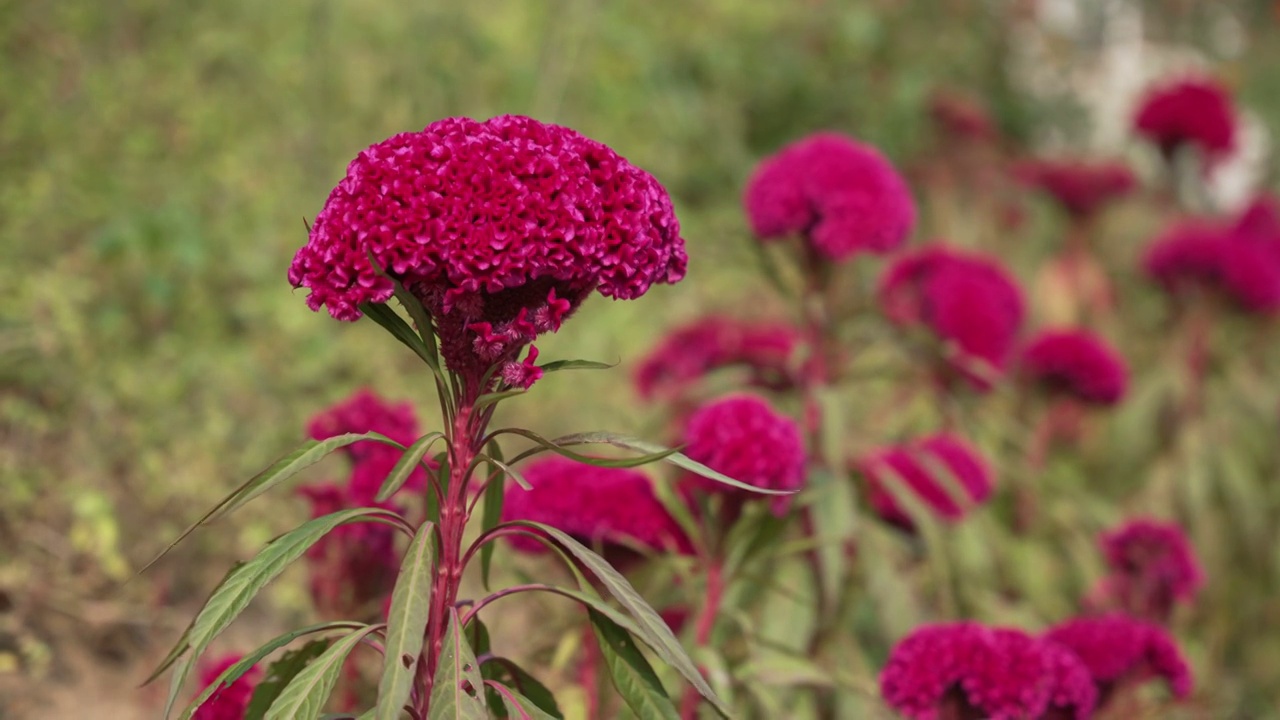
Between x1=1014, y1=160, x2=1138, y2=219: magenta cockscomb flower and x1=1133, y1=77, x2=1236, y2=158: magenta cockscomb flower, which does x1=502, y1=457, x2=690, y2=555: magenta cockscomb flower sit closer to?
x1=1014, y1=160, x2=1138, y2=219: magenta cockscomb flower

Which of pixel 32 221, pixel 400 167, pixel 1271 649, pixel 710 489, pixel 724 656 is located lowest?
pixel 1271 649

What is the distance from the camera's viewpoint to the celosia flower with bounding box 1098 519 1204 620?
2713 millimetres

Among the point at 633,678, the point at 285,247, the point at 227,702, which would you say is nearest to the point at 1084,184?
the point at 285,247

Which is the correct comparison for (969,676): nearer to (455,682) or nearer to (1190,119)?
(455,682)

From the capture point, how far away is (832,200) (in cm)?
256

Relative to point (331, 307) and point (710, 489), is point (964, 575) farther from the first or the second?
point (331, 307)

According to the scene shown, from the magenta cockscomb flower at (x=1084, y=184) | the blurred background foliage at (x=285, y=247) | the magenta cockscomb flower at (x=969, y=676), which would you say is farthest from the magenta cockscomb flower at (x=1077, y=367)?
the magenta cockscomb flower at (x=969, y=676)

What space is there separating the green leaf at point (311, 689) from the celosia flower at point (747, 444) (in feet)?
2.26

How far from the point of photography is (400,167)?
1.34 metres

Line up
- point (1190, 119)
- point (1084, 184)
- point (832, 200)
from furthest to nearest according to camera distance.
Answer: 1. point (1084, 184)
2. point (1190, 119)
3. point (832, 200)

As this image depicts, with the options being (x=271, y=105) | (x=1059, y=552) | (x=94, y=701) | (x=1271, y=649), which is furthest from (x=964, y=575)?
(x=271, y=105)

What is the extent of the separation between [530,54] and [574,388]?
192 cm

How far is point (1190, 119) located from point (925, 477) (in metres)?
2.34

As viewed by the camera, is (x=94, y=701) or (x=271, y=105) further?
(x=271, y=105)
